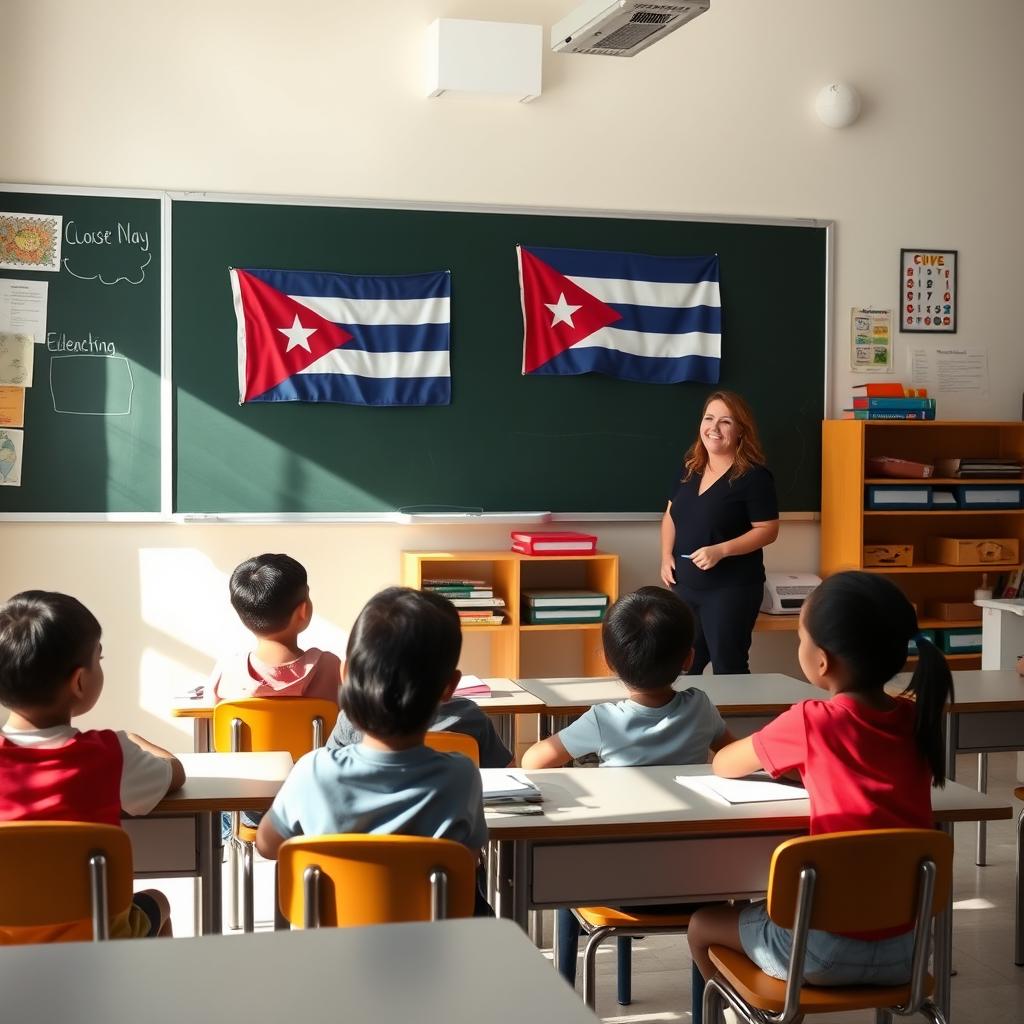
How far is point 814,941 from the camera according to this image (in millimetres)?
2109

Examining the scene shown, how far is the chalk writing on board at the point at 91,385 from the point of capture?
5.12 m

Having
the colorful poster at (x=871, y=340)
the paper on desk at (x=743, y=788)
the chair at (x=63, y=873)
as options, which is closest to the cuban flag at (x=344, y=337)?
the colorful poster at (x=871, y=340)

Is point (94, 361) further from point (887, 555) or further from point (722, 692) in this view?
point (887, 555)

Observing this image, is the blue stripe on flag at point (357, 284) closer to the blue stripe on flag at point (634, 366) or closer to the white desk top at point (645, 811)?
the blue stripe on flag at point (634, 366)

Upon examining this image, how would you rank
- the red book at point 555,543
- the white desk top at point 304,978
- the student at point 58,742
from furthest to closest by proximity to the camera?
the red book at point 555,543 < the student at point 58,742 < the white desk top at point 304,978

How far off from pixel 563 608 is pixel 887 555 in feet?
5.19

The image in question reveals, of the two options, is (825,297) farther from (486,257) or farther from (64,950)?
(64,950)

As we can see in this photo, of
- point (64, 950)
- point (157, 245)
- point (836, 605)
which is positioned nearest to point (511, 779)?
point (836, 605)

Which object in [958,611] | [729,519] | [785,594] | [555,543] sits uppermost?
[729,519]

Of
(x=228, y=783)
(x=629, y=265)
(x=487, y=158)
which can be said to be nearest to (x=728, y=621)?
(x=629, y=265)

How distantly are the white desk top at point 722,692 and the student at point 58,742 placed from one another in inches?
55.5

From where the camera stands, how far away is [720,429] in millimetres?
5070

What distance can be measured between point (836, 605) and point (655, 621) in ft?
1.65

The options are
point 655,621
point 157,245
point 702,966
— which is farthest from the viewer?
point 157,245
